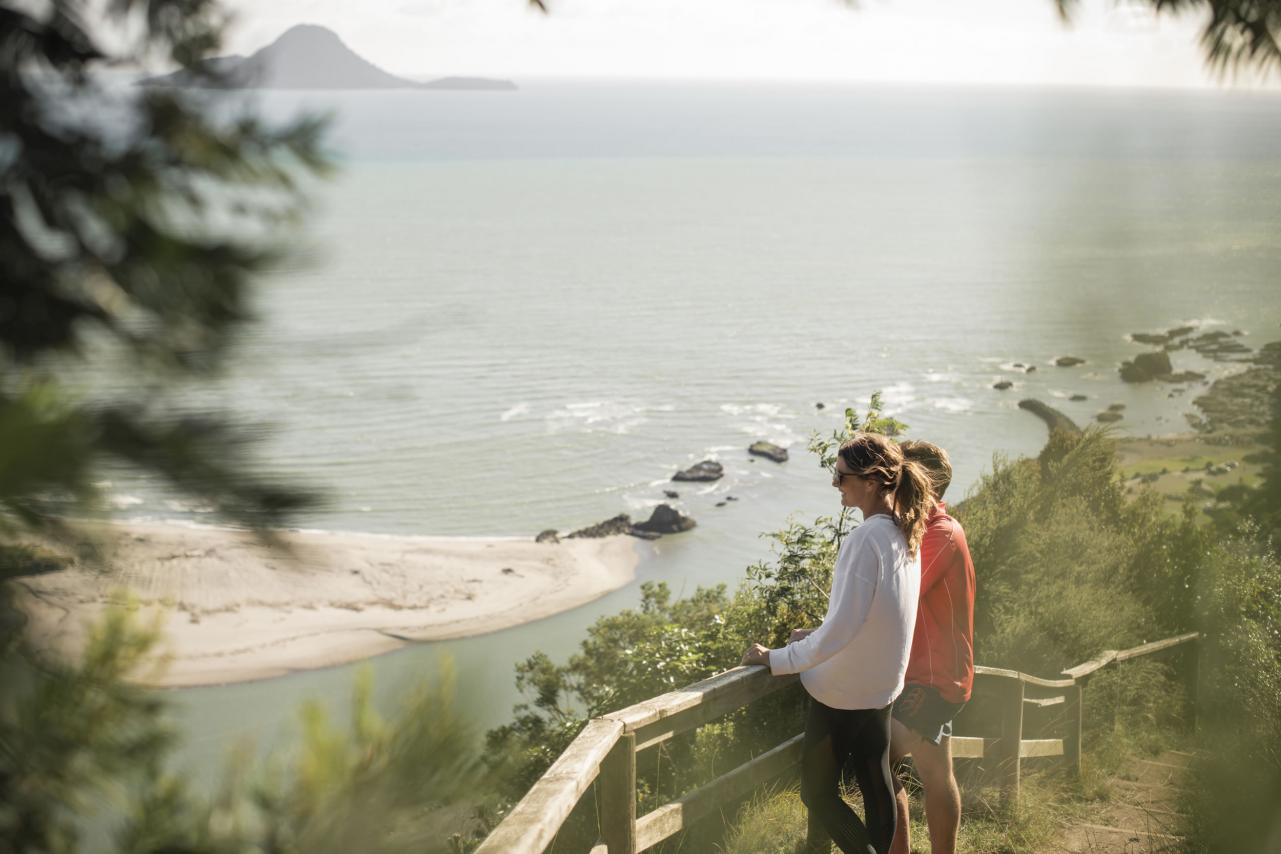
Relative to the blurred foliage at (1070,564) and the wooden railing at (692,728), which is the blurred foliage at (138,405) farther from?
the blurred foliage at (1070,564)

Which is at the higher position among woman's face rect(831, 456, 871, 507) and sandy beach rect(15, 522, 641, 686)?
woman's face rect(831, 456, 871, 507)

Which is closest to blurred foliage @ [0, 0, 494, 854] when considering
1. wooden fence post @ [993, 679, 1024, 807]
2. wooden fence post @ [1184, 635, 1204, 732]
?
wooden fence post @ [993, 679, 1024, 807]

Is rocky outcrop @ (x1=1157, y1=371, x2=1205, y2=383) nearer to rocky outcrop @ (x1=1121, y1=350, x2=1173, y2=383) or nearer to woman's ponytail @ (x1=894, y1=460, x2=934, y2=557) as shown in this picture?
rocky outcrop @ (x1=1121, y1=350, x2=1173, y2=383)

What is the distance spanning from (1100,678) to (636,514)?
36.5m

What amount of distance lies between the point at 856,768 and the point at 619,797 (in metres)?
0.83

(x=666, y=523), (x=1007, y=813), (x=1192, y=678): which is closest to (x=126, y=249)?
(x=1007, y=813)

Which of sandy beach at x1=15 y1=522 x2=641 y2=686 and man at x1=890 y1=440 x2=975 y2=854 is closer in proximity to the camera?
man at x1=890 y1=440 x2=975 y2=854

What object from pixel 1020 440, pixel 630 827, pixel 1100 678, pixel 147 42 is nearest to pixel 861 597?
pixel 630 827

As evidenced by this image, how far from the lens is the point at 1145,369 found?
62031 millimetres

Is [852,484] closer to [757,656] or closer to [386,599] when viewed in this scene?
[757,656]

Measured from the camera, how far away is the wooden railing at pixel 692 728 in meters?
3.02

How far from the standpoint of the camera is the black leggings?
152 inches

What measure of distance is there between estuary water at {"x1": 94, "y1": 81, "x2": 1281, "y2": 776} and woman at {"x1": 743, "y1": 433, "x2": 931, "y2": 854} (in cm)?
87

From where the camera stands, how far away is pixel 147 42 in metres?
1.33
